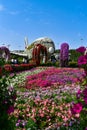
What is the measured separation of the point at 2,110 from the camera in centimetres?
546

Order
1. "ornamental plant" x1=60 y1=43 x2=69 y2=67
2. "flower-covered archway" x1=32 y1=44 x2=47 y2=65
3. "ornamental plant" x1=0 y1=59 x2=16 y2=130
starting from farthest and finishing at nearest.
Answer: "flower-covered archway" x1=32 y1=44 x2=47 y2=65 < "ornamental plant" x1=60 y1=43 x2=69 y2=67 < "ornamental plant" x1=0 y1=59 x2=16 y2=130

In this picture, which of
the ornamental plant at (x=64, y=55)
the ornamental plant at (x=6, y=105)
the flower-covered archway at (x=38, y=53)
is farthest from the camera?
the flower-covered archway at (x=38, y=53)

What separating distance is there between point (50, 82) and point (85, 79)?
12.4 metres

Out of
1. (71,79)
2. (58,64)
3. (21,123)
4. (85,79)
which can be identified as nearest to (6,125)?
(85,79)

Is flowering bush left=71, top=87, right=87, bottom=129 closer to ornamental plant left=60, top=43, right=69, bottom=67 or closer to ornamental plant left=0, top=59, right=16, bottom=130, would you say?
ornamental plant left=0, top=59, right=16, bottom=130

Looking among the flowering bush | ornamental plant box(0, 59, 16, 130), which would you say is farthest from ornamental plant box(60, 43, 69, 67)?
the flowering bush

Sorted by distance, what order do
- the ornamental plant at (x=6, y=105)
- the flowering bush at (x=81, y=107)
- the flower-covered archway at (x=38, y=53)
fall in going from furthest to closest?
the flower-covered archway at (x=38, y=53) < the ornamental plant at (x=6, y=105) < the flowering bush at (x=81, y=107)

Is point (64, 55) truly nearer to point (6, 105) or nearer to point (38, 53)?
point (38, 53)

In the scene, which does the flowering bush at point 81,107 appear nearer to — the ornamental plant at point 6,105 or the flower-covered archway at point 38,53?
the ornamental plant at point 6,105

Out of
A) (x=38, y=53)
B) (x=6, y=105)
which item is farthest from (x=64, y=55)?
(x=6, y=105)

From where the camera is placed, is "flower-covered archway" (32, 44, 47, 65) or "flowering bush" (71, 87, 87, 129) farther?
"flower-covered archway" (32, 44, 47, 65)

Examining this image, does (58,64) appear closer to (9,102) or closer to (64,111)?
(64,111)

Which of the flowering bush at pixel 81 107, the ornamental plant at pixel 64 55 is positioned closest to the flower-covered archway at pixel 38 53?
the ornamental plant at pixel 64 55

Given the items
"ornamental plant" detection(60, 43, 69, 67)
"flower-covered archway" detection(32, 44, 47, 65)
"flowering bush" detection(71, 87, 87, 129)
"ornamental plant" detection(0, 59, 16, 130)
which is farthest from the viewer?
"flower-covered archway" detection(32, 44, 47, 65)
